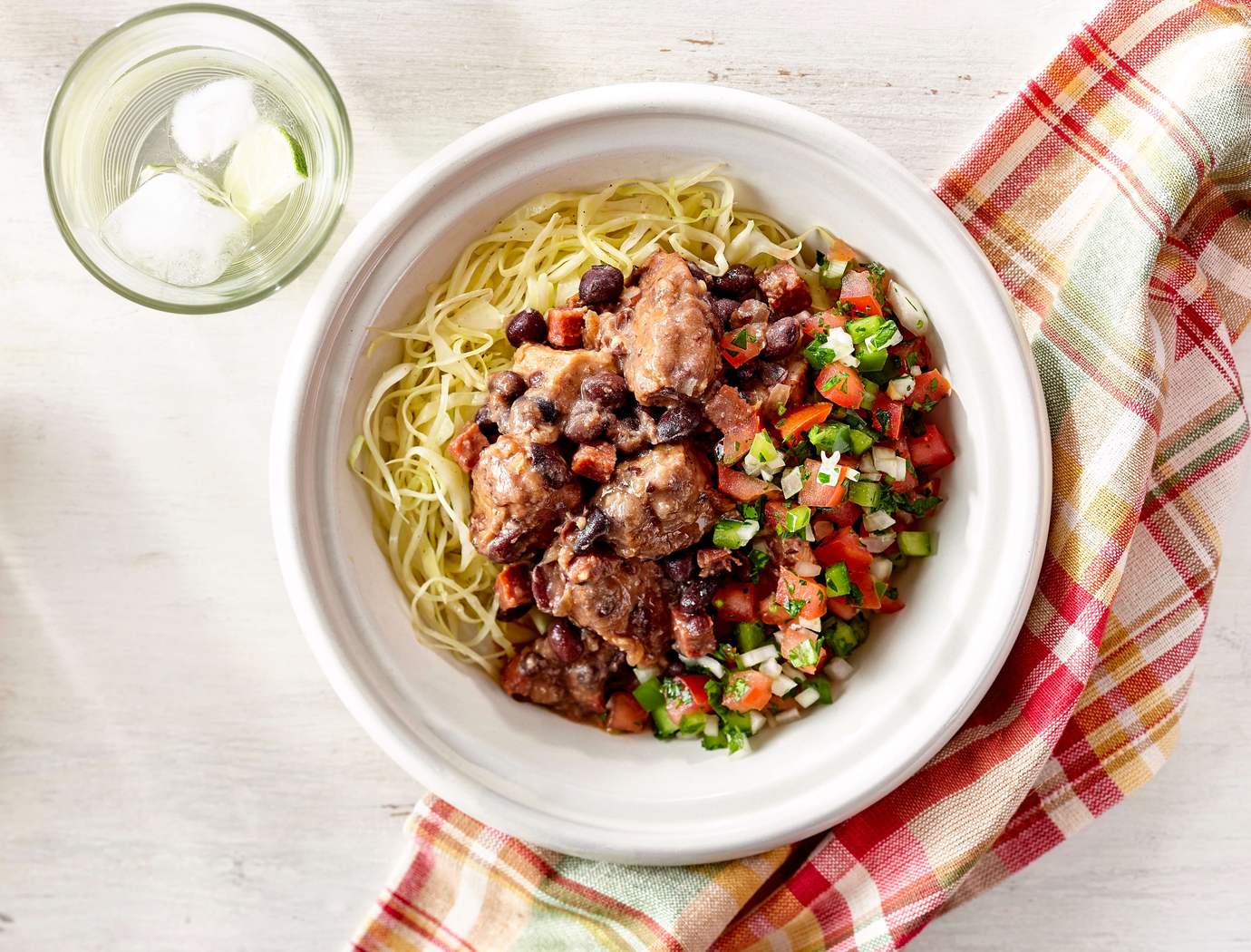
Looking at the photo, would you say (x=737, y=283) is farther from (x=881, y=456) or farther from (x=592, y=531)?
(x=592, y=531)

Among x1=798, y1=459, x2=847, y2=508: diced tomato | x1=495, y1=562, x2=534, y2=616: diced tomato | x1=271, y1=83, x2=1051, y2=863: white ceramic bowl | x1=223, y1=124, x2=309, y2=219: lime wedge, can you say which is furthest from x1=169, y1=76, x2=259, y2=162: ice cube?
x1=798, y1=459, x2=847, y2=508: diced tomato

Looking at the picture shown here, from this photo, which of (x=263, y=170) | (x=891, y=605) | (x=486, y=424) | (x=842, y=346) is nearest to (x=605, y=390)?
(x=486, y=424)

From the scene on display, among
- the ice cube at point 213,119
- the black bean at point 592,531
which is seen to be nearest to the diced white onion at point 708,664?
the black bean at point 592,531

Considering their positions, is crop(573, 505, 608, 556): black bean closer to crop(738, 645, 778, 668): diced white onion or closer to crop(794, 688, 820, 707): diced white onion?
crop(738, 645, 778, 668): diced white onion

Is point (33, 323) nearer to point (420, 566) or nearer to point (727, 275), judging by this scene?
point (420, 566)

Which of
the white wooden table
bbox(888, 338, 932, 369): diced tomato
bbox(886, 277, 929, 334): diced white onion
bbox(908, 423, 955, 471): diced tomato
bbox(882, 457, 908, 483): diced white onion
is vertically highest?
bbox(886, 277, 929, 334): diced white onion
